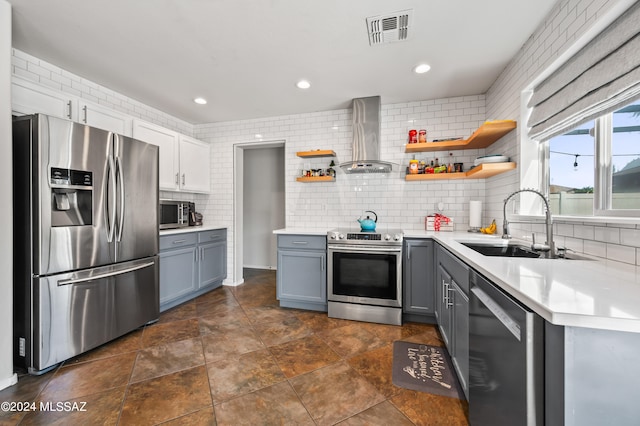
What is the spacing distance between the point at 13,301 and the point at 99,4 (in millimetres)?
2198

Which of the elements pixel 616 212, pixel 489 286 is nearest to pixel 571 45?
pixel 616 212

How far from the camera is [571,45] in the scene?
1620 mm

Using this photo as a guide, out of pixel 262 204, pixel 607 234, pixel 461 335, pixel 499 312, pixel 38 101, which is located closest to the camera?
pixel 499 312

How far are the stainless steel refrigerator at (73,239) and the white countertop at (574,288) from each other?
276 centimetres

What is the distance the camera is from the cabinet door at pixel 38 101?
214 cm

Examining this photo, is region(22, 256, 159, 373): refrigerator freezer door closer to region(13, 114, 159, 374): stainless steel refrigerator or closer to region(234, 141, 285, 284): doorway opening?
region(13, 114, 159, 374): stainless steel refrigerator

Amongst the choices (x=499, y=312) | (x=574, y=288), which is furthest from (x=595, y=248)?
(x=499, y=312)

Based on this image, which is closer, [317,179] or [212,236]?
[317,179]

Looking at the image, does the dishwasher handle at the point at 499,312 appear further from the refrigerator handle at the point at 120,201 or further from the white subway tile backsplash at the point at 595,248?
the refrigerator handle at the point at 120,201

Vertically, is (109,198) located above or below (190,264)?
above

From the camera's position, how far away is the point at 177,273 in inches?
126

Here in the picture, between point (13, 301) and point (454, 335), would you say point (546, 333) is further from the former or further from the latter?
point (13, 301)

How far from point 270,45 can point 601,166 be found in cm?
243

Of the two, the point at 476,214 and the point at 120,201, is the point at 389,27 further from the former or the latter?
the point at 120,201
